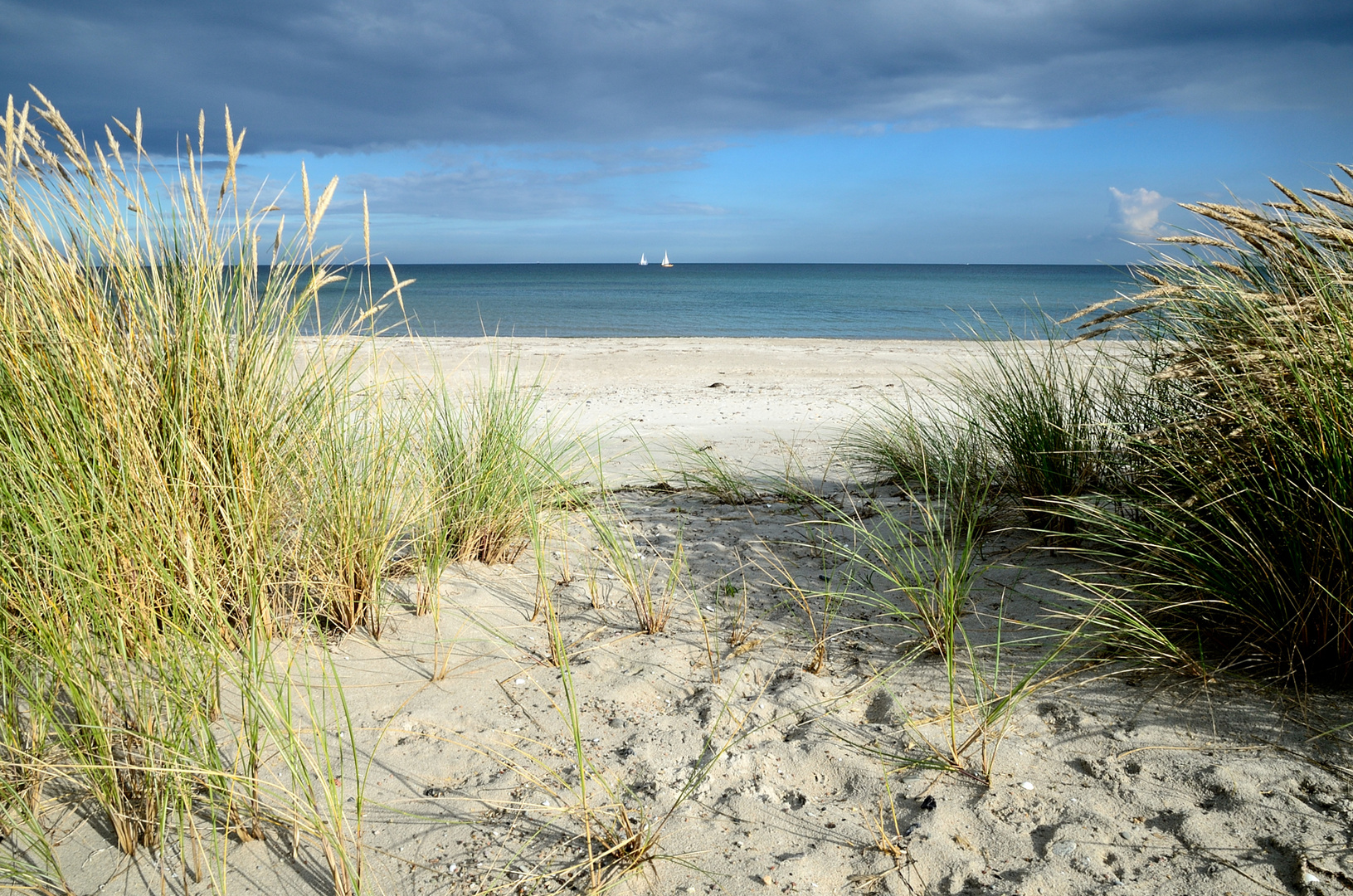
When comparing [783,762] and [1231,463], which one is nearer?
[783,762]

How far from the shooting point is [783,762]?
1.87 metres

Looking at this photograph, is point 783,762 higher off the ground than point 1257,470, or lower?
lower

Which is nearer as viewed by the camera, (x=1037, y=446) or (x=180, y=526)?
(x=180, y=526)

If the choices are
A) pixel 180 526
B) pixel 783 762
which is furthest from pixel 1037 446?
pixel 180 526

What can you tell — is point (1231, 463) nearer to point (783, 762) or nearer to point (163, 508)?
point (783, 762)

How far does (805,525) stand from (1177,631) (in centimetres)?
148

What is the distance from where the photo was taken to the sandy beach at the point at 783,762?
151 centimetres

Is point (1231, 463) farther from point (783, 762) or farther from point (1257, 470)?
point (783, 762)

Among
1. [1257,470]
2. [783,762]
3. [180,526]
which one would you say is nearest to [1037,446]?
[1257,470]

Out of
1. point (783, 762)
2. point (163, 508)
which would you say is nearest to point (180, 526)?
point (163, 508)

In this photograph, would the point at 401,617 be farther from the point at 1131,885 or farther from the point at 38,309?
the point at 1131,885

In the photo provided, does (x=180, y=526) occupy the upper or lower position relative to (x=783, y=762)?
upper

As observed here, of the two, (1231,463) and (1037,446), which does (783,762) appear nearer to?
(1231,463)

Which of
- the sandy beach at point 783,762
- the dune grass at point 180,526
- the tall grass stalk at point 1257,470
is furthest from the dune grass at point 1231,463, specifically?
the dune grass at point 180,526
